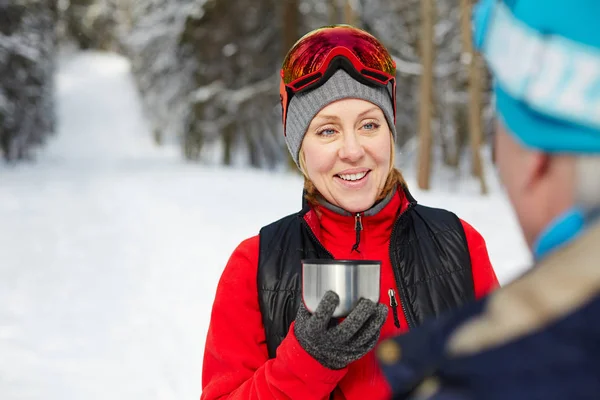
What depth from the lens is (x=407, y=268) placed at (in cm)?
188

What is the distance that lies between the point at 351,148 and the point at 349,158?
0.03 meters

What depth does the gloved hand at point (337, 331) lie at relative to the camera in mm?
1370

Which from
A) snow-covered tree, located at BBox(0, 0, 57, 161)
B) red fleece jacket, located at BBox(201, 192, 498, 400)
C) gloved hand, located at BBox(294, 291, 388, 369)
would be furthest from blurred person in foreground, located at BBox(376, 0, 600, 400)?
snow-covered tree, located at BBox(0, 0, 57, 161)

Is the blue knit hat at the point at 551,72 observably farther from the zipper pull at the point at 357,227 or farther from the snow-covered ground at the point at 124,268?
the zipper pull at the point at 357,227

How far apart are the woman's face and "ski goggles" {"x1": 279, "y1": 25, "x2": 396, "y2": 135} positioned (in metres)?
0.10

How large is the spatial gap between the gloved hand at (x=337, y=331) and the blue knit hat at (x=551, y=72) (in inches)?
26.6

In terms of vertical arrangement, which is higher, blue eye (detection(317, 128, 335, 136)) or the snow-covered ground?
blue eye (detection(317, 128, 335, 136))

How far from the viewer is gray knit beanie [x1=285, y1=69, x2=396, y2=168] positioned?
191cm

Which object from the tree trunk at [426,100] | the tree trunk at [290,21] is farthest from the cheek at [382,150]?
the tree trunk at [290,21]

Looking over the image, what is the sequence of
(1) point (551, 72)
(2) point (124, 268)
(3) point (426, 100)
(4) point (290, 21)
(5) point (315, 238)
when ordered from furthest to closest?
(4) point (290, 21), (3) point (426, 100), (2) point (124, 268), (5) point (315, 238), (1) point (551, 72)

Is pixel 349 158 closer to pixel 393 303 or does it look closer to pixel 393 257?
pixel 393 257

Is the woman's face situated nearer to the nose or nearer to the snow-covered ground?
the nose

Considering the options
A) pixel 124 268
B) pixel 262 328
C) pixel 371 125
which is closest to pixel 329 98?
pixel 371 125

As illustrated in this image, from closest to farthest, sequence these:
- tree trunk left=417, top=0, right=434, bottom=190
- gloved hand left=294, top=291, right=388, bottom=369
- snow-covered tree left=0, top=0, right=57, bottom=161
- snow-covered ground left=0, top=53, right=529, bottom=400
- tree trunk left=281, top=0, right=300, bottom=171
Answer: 1. gloved hand left=294, top=291, right=388, bottom=369
2. snow-covered ground left=0, top=53, right=529, bottom=400
3. tree trunk left=417, top=0, right=434, bottom=190
4. tree trunk left=281, top=0, right=300, bottom=171
5. snow-covered tree left=0, top=0, right=57, bottom=161
